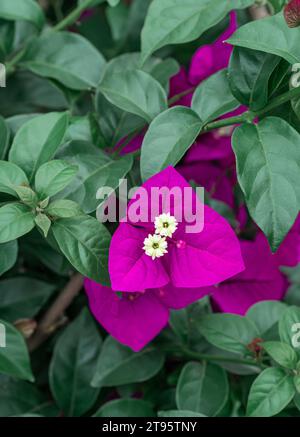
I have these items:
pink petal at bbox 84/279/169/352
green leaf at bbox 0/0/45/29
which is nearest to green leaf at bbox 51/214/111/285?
pink petal at bbox 84/279/169/352

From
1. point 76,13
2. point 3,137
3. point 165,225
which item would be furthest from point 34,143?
point 76,13

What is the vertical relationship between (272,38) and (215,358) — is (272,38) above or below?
above

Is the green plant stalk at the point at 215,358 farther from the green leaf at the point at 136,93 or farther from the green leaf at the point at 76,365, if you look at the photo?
the green leaf at the point at 136,93

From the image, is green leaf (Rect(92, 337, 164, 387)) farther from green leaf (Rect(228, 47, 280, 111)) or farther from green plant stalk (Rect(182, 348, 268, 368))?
green leaf (Rect(228, 47, 280, 111))

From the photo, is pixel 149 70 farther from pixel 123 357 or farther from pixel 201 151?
pixel 123 357

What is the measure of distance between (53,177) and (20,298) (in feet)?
1.02

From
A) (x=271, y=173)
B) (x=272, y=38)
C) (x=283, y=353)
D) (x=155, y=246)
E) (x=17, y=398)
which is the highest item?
(x=272, y=38)

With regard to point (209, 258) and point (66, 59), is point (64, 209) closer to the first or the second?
point (209, 258)

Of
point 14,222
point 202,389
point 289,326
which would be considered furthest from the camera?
point 202,389

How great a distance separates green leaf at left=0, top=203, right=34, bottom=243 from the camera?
647 mm

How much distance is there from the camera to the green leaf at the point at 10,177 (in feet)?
2.24

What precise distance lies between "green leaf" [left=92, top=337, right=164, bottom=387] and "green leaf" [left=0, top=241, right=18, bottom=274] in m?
0.22

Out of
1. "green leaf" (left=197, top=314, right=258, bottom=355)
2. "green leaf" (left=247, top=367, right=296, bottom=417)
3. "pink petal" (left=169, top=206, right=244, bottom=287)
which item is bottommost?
"green leaf" (left=197, top=314, right=258, bottom=355)

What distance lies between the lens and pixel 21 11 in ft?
2.95
